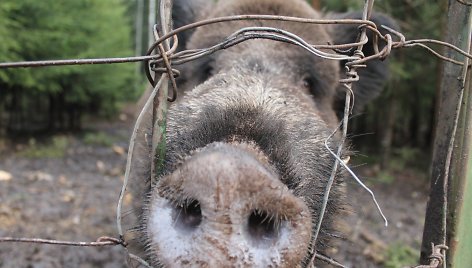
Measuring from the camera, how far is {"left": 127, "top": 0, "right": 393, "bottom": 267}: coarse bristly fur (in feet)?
4.53

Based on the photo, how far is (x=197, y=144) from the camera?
5.70 feet

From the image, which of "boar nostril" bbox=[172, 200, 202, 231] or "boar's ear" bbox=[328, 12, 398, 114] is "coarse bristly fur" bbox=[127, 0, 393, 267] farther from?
"boar's ear" bbox=[328, 12, 398, 114]


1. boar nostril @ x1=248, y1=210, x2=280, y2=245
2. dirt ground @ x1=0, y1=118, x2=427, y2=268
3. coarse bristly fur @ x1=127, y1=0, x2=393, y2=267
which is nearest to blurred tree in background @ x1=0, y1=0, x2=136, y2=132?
dirt ground @ x1=0, y1=118, x2=427, y2=268

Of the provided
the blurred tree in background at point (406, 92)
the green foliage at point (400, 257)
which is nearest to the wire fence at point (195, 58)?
the green foliage at point (400, 257)

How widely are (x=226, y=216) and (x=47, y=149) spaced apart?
9.91m

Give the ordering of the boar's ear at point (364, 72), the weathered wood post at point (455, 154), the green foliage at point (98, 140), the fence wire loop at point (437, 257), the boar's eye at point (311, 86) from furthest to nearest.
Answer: the green foliage at point (98, 140) < the boar's ear at point (364, 72) < the boar's eye at point (311, 86) < the weathered wood post at point (455, 154) < the fence wire loop at point (437, 257)

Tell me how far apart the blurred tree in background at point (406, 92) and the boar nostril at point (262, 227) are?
4.00 metres

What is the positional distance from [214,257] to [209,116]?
644 millimetres

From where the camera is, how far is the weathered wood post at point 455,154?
179 centimetres

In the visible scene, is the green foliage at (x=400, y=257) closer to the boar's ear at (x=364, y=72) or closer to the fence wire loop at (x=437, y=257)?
the boar's ear at (x=364, y=72)

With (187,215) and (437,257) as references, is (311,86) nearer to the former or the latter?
(437,257)

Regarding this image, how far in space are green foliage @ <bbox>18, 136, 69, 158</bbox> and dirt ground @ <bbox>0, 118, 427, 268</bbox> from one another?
0.21 meters

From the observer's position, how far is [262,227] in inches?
56.8

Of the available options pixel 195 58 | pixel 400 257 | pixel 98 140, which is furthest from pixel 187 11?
pixel 98 140
